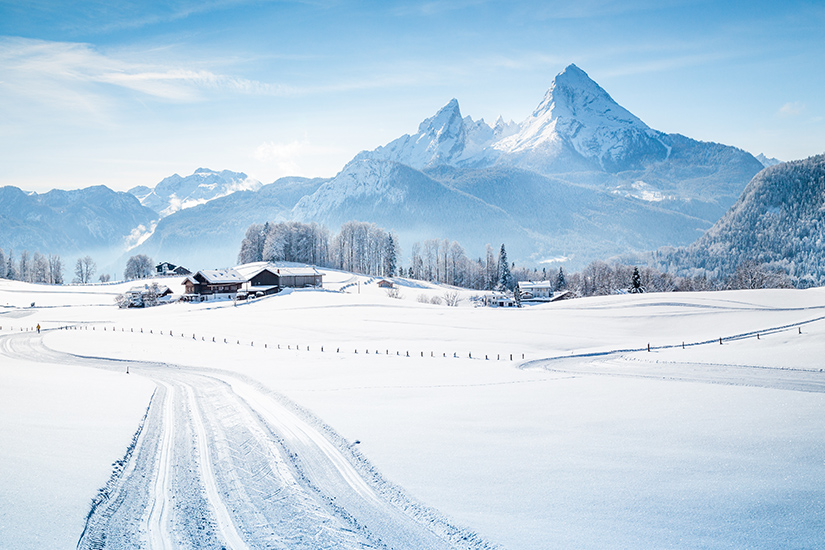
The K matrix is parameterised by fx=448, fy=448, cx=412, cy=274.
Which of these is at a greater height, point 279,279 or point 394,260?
point 394,260

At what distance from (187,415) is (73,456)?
7.09 meters

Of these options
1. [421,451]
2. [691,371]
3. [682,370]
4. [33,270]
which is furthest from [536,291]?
[33,270]

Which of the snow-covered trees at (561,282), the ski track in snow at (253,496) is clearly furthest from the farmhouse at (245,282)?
the ski track in snow at (253,496)

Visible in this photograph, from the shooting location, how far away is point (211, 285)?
9312cm

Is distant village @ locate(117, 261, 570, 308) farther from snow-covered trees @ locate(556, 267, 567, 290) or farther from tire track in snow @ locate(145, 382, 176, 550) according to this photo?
tire track in snow @ locate(145, 382, 176, 550)

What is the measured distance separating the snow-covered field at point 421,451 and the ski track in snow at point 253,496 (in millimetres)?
64

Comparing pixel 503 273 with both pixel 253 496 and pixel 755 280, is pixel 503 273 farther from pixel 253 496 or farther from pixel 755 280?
pixel 253 496

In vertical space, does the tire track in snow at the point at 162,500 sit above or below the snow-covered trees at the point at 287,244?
below

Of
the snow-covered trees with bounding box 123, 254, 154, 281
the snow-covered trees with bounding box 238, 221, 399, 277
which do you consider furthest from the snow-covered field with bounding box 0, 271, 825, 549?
the snow-covered trees with bounding box 123, 254, 154, 281

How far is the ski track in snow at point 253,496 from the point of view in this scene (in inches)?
368

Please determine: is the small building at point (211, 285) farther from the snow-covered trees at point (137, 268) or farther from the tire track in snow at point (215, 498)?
the tire track in snow at point (215, 498)

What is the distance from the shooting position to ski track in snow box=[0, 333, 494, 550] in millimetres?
9336

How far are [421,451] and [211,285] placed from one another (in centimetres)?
8970

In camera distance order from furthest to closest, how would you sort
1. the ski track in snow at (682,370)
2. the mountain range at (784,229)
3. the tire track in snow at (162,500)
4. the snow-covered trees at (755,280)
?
1. the mountain range at (784,229)
2. the snow-covered trees at (755,280)
3. the ski track in snow at (682,370)
4. the tire track in snow at (162,500)
